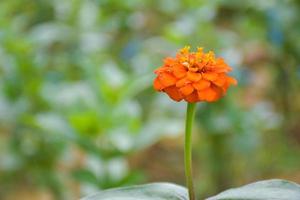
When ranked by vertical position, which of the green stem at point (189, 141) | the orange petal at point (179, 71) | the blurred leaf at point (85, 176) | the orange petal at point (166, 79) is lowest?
the blurred leaf at point (85, 176)

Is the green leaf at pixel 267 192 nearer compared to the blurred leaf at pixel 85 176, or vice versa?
the green leaf at pixel 267 192

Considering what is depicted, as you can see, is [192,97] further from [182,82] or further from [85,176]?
[85,176]

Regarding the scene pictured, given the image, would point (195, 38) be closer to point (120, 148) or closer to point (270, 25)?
point (270, 25)

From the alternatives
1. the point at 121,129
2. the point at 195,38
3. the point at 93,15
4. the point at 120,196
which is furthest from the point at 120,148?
the point at 93,15

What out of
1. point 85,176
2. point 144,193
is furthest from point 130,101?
point 144,193

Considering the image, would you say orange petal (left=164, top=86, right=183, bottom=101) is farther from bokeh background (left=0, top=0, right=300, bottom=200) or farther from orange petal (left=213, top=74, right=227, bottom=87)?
bokeh background (left=0, top=0, right=300, bottom=200)

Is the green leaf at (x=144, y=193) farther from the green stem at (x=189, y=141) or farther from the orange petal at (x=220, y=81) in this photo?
the orange petal at (x=220, y=81)

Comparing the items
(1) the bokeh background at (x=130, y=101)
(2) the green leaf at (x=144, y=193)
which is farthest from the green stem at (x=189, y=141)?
(1) the bokeh background at (x=130, y=101)

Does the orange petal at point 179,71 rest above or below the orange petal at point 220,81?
above
